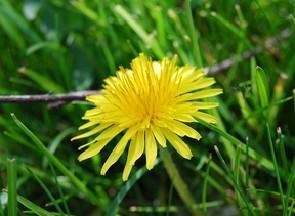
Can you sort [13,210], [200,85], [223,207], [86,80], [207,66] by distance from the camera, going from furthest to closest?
[86,80], [207,66], [223,207], [200,85], [13,210]

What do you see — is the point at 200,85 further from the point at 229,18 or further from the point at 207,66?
the point at 229,18

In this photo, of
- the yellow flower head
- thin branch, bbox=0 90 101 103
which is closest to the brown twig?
thin branch, bbox=0 90 101 103

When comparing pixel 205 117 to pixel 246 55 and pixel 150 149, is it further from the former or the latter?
pixel 246 55

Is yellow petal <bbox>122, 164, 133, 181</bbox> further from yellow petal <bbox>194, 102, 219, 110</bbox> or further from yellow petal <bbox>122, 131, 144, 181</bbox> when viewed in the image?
yellow petal <bbox>194, 102, 219, 110</bbox>

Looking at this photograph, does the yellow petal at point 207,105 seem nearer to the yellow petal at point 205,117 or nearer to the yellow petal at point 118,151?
the yellow petal at point 205,117

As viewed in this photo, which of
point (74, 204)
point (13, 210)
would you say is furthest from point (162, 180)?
point (13, 210)

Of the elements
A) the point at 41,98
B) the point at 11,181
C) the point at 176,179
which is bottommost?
the point at 176,179

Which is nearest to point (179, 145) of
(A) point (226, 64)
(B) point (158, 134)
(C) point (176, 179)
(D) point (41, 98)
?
(B) point (158, 134)
